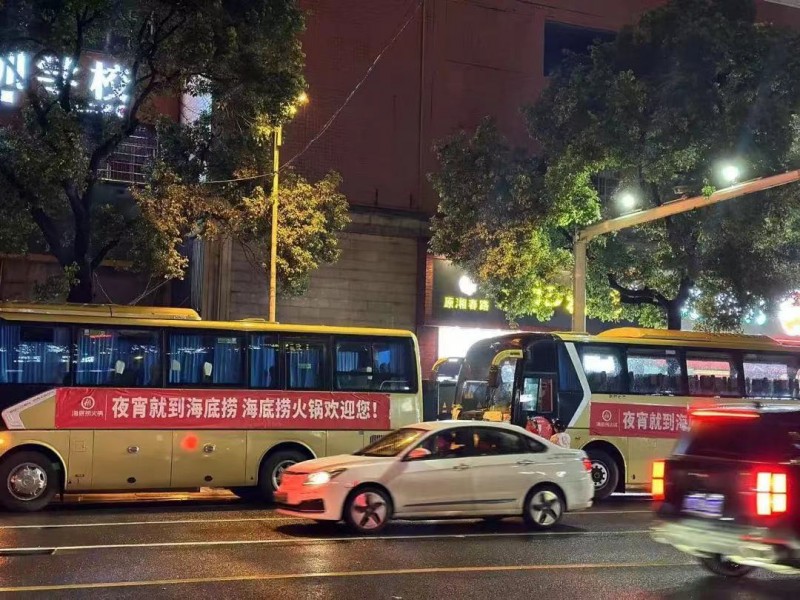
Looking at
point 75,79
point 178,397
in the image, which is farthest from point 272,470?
point 75,79

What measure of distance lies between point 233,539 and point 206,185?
31.3ft

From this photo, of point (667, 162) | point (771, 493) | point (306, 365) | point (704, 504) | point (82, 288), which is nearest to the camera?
point (771, 493)

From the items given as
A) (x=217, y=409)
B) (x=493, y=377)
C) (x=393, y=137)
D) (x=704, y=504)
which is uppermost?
(x=393, y=137)

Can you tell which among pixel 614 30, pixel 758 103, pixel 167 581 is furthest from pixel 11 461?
pixel 614 30

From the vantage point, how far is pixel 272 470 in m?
14.8

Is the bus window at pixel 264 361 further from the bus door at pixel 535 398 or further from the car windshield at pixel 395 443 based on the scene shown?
the bus door at pixel 535 398

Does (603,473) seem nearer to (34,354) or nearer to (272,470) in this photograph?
(272,470)

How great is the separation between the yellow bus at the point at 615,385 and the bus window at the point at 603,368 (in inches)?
0.8

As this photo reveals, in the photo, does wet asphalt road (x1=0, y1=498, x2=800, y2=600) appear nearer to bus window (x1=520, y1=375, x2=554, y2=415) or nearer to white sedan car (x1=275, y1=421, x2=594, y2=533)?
white sedan car (x1=275, y1=421, x2=594, y2=533)

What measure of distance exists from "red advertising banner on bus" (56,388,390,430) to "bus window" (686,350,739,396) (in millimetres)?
6333

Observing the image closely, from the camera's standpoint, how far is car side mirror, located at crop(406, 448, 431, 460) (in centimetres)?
1131

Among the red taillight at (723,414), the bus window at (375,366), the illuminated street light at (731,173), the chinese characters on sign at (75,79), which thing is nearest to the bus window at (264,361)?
the bus window at (375,366)

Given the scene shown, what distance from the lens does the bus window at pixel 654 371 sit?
16.7m

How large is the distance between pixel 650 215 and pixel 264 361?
8.41m
